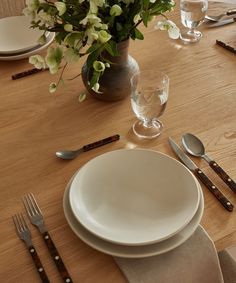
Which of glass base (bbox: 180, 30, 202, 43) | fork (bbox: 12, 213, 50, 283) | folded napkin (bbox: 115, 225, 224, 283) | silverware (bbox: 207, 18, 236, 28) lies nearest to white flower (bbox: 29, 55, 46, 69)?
fork (bbox: 12, 213, 50, 283)

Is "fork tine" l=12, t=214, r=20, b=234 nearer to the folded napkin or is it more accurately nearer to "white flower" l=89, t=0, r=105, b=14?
the folded napkin

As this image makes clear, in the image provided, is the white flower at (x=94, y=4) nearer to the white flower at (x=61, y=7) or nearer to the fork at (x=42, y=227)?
the white flower at (x=61, y=7)

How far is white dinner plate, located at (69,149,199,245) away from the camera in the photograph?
69 cm

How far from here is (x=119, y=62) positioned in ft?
3.18

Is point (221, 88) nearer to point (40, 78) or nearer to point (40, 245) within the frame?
point (40, 78)

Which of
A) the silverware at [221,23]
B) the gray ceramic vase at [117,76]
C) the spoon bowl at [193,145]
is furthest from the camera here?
the silverware at [221,23]

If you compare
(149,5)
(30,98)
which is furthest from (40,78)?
(149,5)

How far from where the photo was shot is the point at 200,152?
858mm

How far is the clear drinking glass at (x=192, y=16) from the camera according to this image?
4.07 ft

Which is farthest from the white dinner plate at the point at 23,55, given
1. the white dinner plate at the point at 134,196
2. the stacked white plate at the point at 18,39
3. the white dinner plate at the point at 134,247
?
the white dinner plate at the point at 134,247

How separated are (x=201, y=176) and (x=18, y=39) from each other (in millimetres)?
802

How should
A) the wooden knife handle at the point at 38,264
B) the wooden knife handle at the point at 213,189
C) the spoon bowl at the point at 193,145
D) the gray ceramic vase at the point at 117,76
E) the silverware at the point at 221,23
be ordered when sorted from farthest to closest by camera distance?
the silverware at the point at 221,23 < the gray ceramic vase at the point at 117,76 < the spoon bowl at the point at 193,145 < the wooden knife handle at the point at 213,189 < the wooden knife handle at the point at 38,264

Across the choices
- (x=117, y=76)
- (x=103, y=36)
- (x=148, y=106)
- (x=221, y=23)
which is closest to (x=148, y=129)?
(x=148, y=106)

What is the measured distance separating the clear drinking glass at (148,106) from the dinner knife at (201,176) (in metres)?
0.06
